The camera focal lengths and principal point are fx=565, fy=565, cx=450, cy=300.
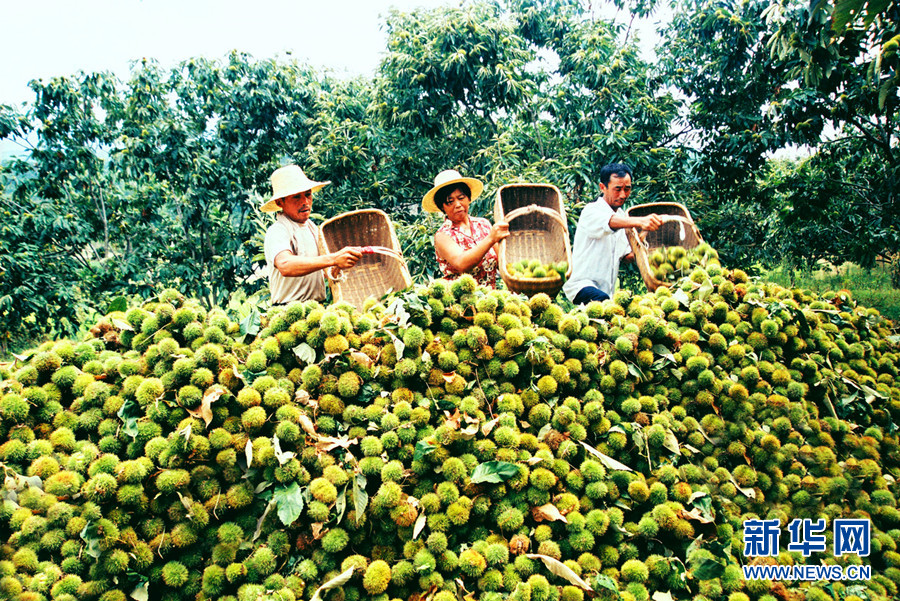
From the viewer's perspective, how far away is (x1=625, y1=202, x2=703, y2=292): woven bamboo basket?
9.98 ft

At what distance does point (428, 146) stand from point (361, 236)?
2.33 metres

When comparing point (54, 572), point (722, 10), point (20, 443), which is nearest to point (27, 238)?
point (20, 443)

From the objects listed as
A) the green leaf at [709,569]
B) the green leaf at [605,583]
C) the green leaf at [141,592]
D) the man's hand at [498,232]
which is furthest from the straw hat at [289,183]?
the green leaf at [709,569]

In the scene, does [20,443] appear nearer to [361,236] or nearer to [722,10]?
[361,236]

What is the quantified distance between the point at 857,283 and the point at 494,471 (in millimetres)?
9425

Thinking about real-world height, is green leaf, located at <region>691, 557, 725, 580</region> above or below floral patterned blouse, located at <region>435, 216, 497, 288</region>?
below

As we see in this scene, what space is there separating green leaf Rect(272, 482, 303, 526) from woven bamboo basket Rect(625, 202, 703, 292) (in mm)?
2076

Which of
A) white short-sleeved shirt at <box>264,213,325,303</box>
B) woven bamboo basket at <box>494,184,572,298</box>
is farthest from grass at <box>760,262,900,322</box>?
white short-sleeved shirt at <box>264,213,325,303</box>

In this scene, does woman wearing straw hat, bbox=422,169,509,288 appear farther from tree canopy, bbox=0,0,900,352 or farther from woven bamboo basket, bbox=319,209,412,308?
tree canopy, bbox=0,0,900,352

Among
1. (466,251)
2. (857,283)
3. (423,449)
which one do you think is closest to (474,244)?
(466,251)

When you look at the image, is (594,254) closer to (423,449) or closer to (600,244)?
(600,244)

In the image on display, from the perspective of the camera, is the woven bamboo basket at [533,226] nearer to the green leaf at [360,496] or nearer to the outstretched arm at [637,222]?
the outstretched arm at [637,222]

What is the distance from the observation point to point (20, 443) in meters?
1.43

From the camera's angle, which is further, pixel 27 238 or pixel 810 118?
pixel 810 118
